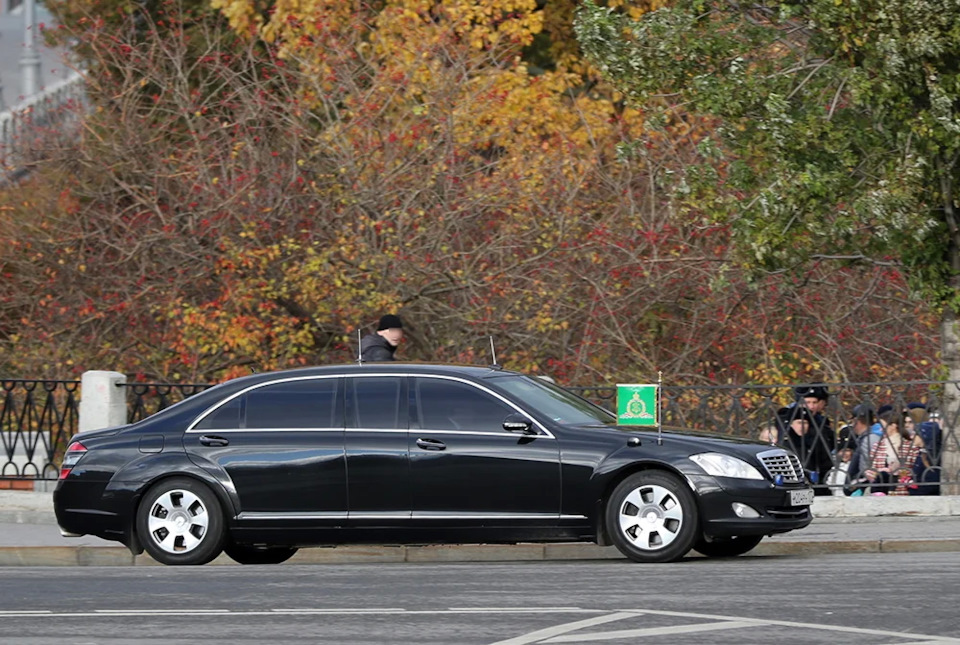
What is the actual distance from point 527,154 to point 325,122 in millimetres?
2851

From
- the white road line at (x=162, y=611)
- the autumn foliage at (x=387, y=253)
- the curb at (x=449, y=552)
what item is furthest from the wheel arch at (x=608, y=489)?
the autumn foliage at (x=387, y=253)

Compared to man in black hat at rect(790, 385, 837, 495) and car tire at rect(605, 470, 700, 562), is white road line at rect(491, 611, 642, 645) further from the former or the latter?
man in black hat at rect(790, 385, 837, 495)

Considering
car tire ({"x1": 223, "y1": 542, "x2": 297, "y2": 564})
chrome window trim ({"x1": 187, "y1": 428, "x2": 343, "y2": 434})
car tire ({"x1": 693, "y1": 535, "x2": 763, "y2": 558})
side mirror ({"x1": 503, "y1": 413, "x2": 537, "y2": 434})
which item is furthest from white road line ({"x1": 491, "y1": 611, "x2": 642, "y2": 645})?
car tire ({"x1": 223, "y1": 542, "x2": 297, "y2": 564})

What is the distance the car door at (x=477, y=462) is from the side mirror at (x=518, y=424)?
0.11 ft

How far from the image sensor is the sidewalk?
1406 cm

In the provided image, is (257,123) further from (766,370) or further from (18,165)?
(766,370)

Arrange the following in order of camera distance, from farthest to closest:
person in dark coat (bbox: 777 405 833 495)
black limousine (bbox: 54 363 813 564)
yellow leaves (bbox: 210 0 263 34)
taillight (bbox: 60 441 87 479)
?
yellow leaves (bbox: 210 0 263 34) → person in dark coat (bbox: 777 405 833 495) → taillight (bbox: 60 441 87 479) → black limousine (bbox: 54 363 813 564)

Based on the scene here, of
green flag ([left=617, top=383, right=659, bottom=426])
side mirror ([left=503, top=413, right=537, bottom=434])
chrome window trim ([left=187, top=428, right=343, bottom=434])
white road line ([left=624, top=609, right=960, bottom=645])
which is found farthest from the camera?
green flag ([left=617, top=383, right=659, bottom=426])

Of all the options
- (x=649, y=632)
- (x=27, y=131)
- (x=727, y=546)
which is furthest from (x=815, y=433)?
(x=27, y=131)

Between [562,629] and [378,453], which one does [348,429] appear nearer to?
[378,453]

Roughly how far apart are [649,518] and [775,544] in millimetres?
1814

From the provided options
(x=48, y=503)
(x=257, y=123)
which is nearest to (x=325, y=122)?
(x=257, y=123)

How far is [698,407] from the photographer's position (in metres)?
17.2

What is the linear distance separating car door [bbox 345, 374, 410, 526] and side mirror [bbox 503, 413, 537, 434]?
0.77 m
